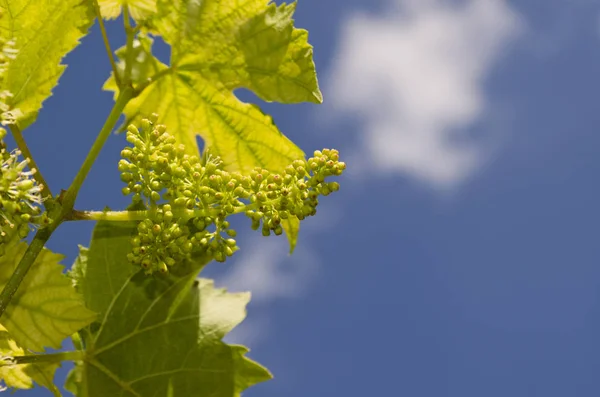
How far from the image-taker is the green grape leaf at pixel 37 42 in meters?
2.42

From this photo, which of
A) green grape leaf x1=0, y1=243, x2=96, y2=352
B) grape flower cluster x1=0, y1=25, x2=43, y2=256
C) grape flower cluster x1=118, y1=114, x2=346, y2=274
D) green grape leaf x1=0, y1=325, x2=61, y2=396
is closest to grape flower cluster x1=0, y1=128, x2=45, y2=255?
grape flower cluster x1=0, y1=25, x2=43, y2=256

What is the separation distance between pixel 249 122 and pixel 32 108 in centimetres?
77

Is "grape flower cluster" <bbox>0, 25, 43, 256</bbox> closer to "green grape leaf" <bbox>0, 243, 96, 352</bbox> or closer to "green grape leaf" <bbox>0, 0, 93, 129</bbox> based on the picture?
"green grape leaf" <bbox>0, 0, 93, 129</bbox>

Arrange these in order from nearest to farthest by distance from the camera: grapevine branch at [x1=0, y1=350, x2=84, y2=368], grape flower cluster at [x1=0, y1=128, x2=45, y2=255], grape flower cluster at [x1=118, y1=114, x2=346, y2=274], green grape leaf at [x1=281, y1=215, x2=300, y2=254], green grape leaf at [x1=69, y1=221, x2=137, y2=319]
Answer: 1. grape flower cluster at [x1=0, y1=128, x2=45, y2=255]
2. grape flower cluster at [x1=118, y1=114, x2=346, y2=274]
3. grapevine branch at [x1=0, y1=350, x2=84, y2=368]
4. green grape leaf at [x1=281, y1=215, x2=300, y2=254]
5. green grape leaf at [x1=69, y1=221, x2=137, y2=319]

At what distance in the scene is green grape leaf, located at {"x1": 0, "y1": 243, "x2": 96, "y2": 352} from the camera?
2598mm

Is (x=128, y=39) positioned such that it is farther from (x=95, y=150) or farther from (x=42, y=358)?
(x=42, y=358)

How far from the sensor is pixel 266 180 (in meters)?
2.30

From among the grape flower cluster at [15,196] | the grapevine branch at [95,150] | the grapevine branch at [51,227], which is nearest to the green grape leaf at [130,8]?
the grapevine branch at [95,150]

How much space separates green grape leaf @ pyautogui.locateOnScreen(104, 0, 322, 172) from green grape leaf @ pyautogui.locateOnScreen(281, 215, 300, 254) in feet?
0.67

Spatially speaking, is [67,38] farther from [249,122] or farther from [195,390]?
[195,390]

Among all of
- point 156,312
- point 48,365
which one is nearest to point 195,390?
Answer: point 156,312

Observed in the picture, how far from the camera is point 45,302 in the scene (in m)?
2.64

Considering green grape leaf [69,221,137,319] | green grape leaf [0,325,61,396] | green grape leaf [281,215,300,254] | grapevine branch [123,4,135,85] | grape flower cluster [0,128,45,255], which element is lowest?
green grape leaf [0,325,61,396]

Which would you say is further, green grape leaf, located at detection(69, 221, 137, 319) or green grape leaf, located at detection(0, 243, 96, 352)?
Answer: green grape leaf, located at detection(69, 221, 137, 319)
